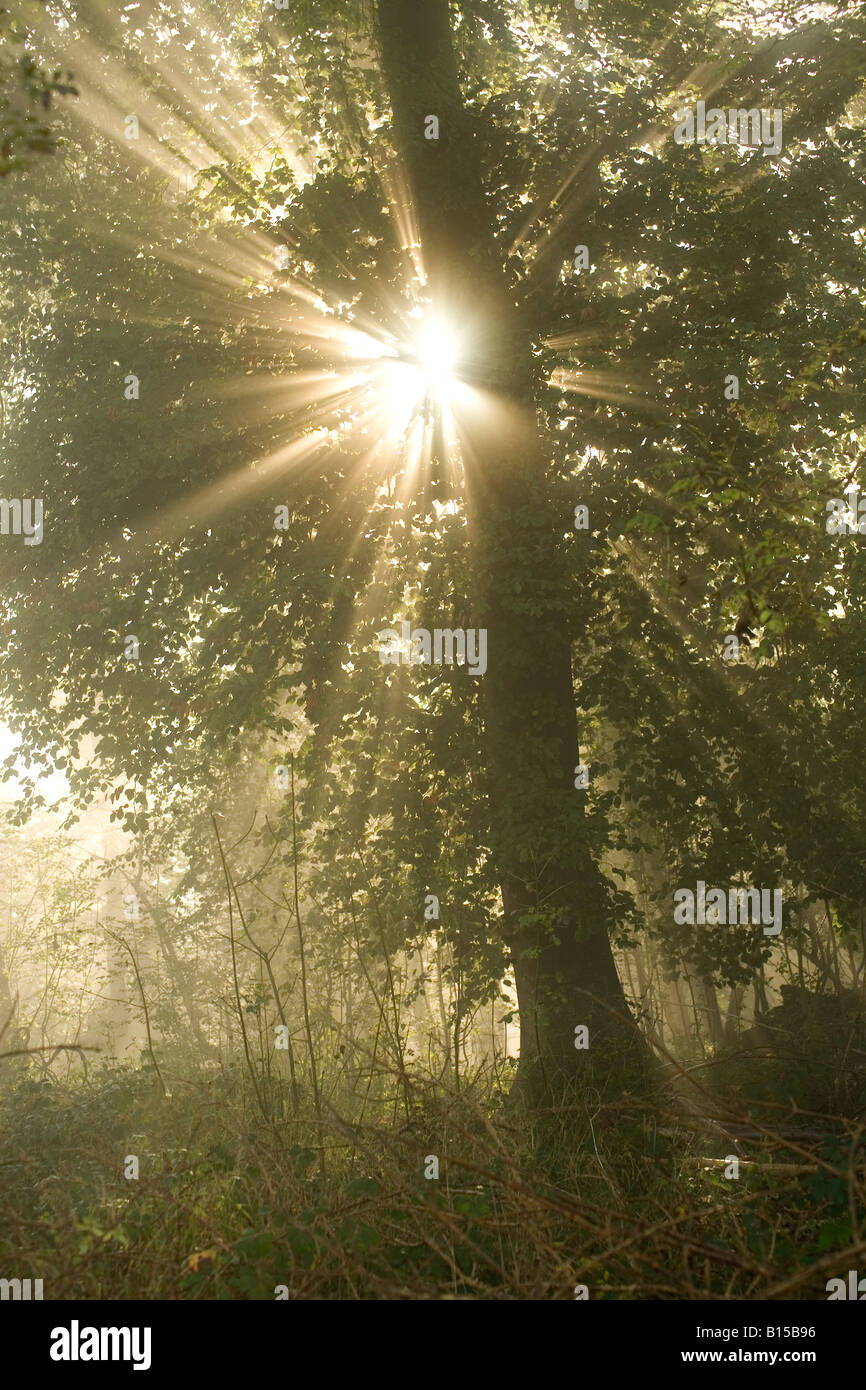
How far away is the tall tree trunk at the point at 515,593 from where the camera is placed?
9.87m

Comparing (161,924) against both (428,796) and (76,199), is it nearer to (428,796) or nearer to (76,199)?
(428,796)

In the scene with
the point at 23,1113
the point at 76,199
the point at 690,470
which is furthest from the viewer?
the point at 76,199

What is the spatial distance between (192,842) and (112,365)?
759 centimetres

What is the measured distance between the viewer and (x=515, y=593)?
10625 mm

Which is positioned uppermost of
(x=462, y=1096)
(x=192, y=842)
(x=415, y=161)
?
(x=415, y=161)

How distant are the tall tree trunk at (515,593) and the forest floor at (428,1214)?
2710mm

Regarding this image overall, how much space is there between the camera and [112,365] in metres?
11.5

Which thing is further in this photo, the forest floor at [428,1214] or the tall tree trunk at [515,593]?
the tall tree trunk at [515,593]

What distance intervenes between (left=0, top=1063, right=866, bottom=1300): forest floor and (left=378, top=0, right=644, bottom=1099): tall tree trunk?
2710 millimetres

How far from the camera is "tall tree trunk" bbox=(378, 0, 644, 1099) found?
987 centimetres

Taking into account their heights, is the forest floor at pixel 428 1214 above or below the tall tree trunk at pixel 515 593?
below

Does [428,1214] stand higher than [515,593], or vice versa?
[515,593]

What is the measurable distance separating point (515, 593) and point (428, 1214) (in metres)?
6.71
